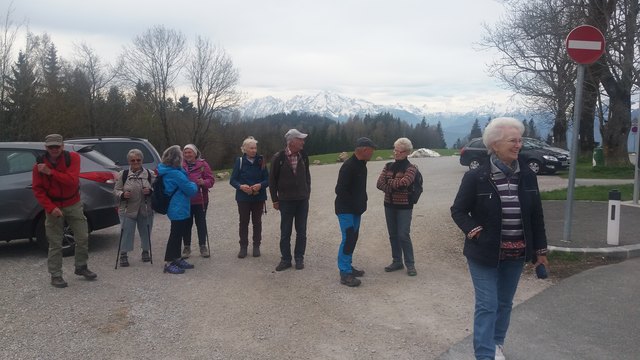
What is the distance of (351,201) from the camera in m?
6.16

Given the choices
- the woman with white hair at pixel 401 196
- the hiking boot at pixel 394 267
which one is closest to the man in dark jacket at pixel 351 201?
the woman with white hair at pixel 401 196

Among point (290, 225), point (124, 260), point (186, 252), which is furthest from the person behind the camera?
point (186, 252)

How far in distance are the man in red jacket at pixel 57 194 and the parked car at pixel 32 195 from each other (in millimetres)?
1609

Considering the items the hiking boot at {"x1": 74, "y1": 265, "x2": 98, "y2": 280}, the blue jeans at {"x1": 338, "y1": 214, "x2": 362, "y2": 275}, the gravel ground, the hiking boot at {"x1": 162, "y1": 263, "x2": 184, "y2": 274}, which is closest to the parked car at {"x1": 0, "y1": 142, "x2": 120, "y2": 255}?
the gravel ground

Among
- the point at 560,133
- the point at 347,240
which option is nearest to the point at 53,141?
the point at 347,240

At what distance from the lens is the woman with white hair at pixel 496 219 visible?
145 inches

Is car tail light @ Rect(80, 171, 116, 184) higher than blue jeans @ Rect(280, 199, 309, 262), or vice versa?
car tail light @ Rect(80, 171, 116, 184)

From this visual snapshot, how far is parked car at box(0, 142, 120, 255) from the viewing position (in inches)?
290

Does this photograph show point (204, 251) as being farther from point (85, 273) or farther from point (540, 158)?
point (540, 158)

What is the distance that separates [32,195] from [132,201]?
1530 mm

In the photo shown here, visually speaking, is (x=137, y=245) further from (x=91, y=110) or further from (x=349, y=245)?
(x=91, y=110)

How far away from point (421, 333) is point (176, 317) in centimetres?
243

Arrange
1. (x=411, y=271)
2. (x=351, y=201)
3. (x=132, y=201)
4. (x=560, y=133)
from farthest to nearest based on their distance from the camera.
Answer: (x=560, y=133), (x=132, y=201), (x=411, y=271), (x=351, y=201)

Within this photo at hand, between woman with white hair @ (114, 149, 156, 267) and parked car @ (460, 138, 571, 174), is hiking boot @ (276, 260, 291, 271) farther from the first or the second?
parked car @ (460, 138, 571, 174)
